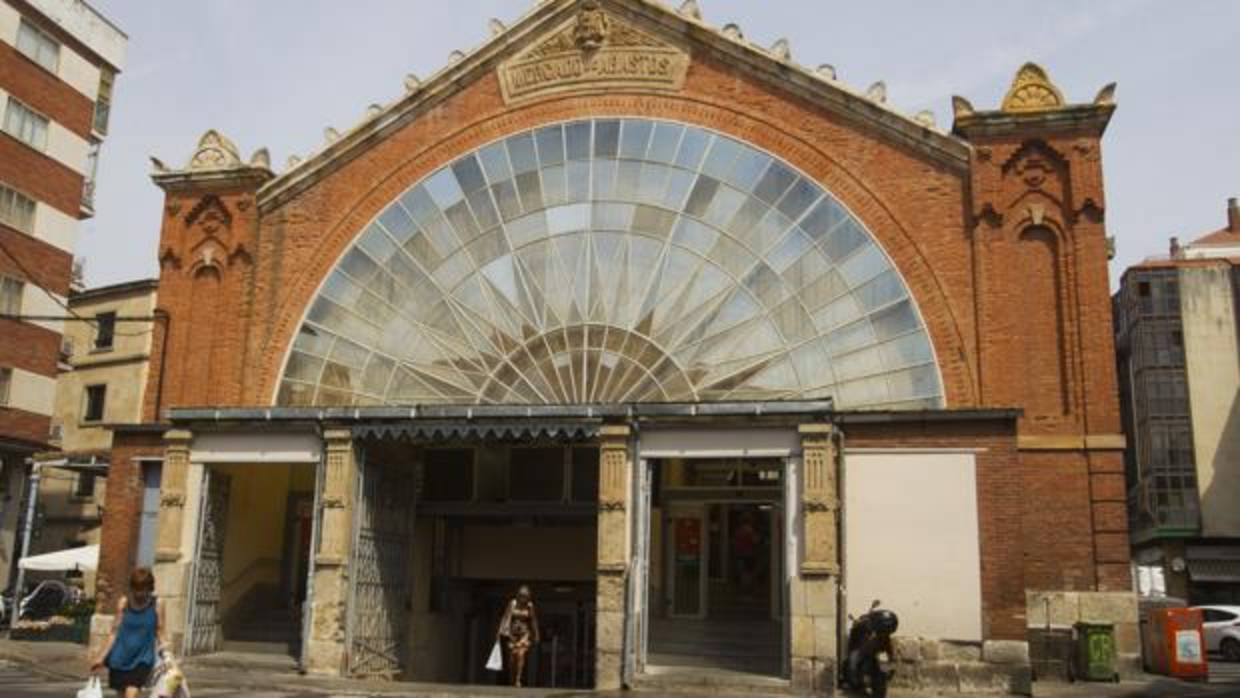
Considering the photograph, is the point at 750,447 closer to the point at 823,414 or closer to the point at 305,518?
the point at 823,414

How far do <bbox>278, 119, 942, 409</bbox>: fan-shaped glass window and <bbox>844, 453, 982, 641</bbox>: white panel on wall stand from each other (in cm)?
138

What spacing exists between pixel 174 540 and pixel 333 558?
3.39 m

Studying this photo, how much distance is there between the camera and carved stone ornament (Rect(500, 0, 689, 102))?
2208cm

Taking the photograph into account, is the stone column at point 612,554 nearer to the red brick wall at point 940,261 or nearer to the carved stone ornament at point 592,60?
the red brick wall at point 940,261

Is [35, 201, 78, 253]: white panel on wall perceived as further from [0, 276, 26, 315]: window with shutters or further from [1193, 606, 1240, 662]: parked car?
[1193, 606, 1240, 662]: parked car

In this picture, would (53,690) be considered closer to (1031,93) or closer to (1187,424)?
(1031,93)

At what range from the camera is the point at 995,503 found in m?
18.2

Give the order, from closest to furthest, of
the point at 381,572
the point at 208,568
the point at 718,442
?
the point at 718,442
the point at 381,572
the point at 208,568

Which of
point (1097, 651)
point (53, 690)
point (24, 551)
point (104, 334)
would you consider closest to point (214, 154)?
point (53, 690)

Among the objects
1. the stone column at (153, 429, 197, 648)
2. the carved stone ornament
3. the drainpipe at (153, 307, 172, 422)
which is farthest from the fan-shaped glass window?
the drainpipe at (153, 307, 172, 422)

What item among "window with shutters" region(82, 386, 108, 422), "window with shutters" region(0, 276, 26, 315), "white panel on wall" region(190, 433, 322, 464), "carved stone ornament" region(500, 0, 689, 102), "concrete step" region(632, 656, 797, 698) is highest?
"carved stone ornament" region(500, 0, 689, 102)

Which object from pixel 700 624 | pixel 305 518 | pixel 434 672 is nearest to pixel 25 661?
pixel 305 518

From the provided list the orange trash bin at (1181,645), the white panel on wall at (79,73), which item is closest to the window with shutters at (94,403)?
the white panel on wall at (79,73)

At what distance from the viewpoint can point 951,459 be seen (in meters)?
18.4
